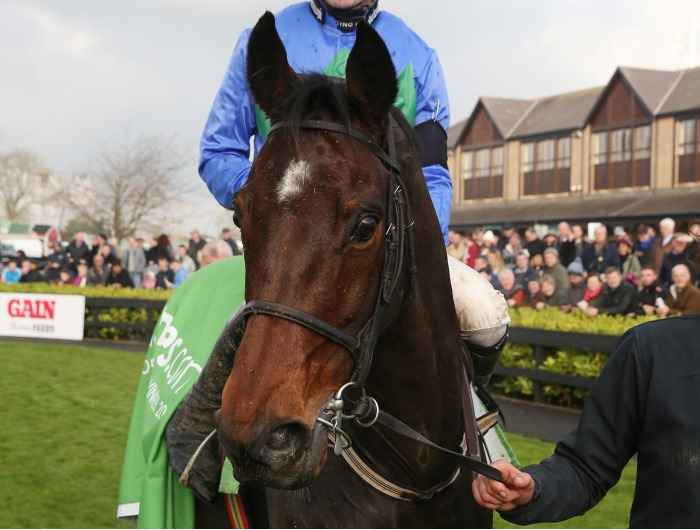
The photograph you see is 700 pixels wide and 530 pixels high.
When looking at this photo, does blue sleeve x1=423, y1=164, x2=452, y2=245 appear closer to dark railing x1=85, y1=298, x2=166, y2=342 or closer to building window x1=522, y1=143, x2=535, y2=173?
dark railing x1=85, y1=298, x2=166, y2=342

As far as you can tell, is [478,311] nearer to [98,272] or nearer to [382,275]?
[382,275]

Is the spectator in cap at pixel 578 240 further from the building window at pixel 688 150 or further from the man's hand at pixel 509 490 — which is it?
the building window at pixel 688 150

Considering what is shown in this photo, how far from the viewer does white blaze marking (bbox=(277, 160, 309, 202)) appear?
2.09 meters

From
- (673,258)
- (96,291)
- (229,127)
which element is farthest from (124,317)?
(229,127)

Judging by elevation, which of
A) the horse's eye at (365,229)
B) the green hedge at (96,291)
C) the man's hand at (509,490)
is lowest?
the green hedge at (96,291)

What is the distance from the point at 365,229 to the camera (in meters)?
2.14

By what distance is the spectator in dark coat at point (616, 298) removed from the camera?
443 inches

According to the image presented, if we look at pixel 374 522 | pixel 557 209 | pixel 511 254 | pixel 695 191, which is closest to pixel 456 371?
pixel 374 522

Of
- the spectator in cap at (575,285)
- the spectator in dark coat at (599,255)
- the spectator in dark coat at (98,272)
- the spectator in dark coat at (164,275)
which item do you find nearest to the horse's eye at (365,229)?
the spectator in cap at (575,285)

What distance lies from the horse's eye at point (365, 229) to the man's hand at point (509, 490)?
2.11ft

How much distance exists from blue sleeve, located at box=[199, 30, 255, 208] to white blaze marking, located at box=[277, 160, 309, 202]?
966 millimetres

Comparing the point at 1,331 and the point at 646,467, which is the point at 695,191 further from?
the point at 646,467

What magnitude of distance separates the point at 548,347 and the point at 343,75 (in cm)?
749

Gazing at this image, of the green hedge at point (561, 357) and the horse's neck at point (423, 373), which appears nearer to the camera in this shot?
the horse's neck at point (423, 373)
